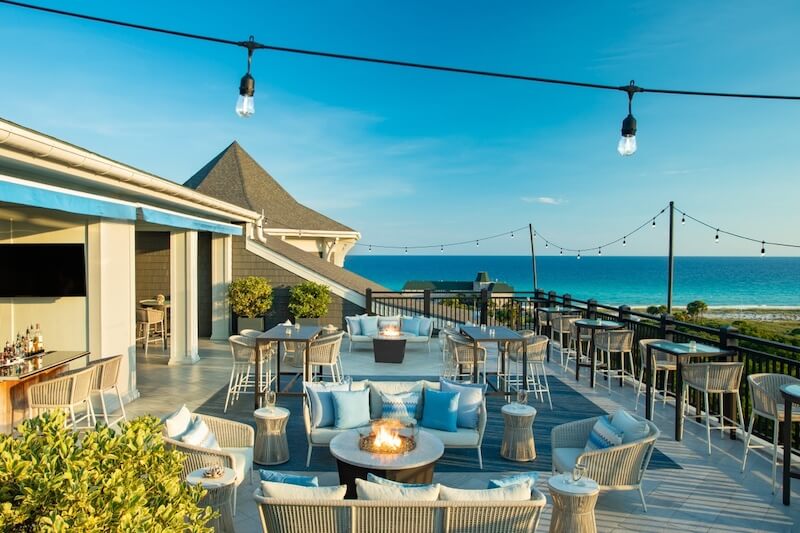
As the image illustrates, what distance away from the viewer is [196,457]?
14.3ft

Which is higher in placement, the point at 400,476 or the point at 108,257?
the point at 108,257

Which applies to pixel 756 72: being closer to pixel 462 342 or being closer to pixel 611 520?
pixel 462 342

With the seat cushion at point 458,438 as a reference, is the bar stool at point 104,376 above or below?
above

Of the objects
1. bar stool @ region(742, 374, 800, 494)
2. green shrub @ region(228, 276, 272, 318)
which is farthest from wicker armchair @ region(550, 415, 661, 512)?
green shrub @ region(228, 276, 272, 318)

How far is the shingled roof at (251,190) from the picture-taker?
17750mm

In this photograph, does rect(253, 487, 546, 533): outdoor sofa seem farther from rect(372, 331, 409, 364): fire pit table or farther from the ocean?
the ocean

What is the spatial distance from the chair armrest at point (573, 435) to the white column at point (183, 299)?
28.0 ft

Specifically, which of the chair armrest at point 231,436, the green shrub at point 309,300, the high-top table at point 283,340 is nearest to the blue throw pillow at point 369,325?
the green shrub at point 309,300

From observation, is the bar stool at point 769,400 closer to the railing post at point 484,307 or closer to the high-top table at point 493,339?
the high-top table at point 493,339

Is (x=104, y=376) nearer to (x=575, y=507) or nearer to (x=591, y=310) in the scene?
(x=575, y=507)

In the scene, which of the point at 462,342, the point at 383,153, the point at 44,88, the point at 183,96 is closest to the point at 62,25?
the point at 44,88

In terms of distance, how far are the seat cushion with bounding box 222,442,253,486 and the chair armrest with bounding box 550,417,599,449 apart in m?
3.05

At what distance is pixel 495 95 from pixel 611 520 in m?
18.7

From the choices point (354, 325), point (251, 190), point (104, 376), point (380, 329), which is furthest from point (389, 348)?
point (251, 190)
